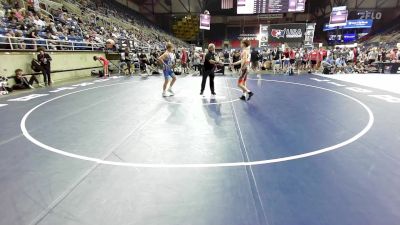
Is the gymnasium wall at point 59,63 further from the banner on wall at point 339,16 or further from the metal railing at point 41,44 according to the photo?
the banner on wall at point 339,16

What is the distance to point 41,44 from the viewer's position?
1314 cm

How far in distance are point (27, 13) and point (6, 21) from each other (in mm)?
2044

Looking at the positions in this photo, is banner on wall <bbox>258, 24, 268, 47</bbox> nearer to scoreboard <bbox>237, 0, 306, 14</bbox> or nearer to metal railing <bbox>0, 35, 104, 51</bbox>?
scoreboard <bbox>237, 0, 306, 14</bbox>

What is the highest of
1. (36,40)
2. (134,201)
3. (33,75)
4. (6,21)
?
(6,21)

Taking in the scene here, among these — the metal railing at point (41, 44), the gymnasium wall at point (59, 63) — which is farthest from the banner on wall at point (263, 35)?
the metal railing at point (41, 44)

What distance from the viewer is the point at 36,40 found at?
12711mm

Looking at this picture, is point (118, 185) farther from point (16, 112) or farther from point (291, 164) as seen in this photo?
point (16, 112)

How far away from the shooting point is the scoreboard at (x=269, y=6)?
26.8 meters

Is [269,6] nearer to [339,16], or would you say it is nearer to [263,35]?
[339,16]

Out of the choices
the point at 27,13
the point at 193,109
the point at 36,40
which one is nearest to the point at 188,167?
the point at 193,109

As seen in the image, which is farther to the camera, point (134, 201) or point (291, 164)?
point (291, 164)

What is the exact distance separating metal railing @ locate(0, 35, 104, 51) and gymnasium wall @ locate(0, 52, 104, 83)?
1.37 ft

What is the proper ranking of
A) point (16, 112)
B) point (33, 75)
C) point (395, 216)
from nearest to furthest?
point (395, 216)
point (16, 112)
point (33, 75)

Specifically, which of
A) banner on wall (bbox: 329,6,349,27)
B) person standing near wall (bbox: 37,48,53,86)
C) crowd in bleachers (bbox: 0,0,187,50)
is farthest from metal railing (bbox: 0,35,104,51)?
banner on wall (bbox: 329,6,349,27)
